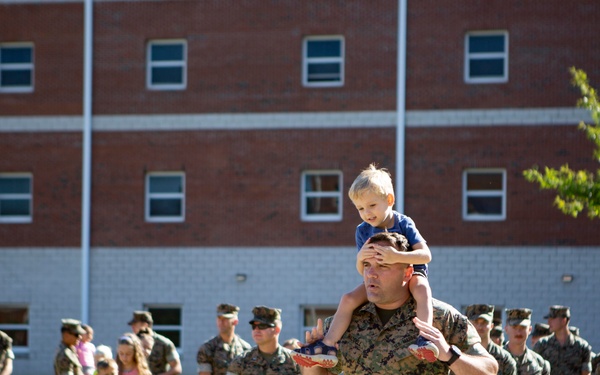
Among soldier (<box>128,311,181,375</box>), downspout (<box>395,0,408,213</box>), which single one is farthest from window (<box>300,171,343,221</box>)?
soldier (<box>128,311,181,375</box>)

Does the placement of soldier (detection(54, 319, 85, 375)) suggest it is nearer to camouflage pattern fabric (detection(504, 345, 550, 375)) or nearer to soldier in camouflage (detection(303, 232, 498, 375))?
camouflage pattern fabric (detection(504, 345, 550, 375))

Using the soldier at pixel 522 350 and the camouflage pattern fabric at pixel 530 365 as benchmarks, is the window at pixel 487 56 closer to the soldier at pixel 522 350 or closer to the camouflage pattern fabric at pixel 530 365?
the soldier at pixel 522 350

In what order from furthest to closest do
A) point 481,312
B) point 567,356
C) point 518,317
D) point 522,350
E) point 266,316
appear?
point 567,356 → point 518,317 → point 481,312 → point 522,350 → point 266,316

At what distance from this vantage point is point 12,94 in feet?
105

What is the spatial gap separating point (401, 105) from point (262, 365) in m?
17.7

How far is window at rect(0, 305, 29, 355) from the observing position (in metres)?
31.9

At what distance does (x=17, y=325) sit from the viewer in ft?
105

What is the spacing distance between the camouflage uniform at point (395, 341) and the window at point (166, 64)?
25156 millimetres

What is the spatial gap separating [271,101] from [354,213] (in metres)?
3.56

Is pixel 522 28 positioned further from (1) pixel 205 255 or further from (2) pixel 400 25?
(1) pixel 205 255

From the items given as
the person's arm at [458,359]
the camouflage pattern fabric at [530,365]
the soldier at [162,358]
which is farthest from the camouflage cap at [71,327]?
the person's arm at [458,359]

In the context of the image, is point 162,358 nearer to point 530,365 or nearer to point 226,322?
point 226,322

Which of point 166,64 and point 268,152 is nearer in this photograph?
point 268,152

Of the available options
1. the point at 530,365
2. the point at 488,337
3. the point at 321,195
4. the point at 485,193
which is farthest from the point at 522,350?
the point at 321,195
